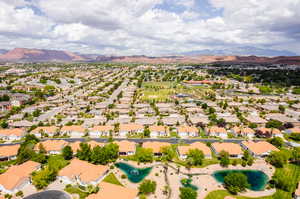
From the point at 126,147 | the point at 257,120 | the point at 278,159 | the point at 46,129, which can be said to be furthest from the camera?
the point at 257,120

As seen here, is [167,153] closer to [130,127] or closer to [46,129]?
[130,127]

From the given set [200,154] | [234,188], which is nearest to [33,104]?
[200,154]

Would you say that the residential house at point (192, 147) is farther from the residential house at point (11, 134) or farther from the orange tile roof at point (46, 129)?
the residential house at point (11, 134)

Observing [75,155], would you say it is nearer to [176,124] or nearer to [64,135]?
[64,135]

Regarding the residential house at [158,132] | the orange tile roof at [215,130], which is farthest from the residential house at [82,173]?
the orange tile roof at [215,130]

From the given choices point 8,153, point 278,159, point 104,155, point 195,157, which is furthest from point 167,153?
point 8,153

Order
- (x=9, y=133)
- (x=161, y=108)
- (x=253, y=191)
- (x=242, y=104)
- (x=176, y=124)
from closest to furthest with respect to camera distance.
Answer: (x=253, y=191) → (x=9, y=133) → (x=176, y=124) → (x=161, y=108) → (x=242, y=104)
